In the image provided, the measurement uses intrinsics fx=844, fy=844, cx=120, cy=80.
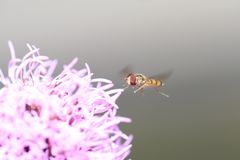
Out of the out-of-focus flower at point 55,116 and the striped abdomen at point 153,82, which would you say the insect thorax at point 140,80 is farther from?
the out-of-focus flower at point 55,116

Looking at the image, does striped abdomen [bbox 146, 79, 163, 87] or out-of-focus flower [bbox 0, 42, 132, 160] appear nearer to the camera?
out-of-focus flower [bbox 0, 42, 132, 160]

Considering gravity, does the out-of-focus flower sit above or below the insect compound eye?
below

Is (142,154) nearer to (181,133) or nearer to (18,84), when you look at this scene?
(181,133)

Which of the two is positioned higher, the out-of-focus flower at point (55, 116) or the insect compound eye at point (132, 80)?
the insect compound eye at point (132, 80)

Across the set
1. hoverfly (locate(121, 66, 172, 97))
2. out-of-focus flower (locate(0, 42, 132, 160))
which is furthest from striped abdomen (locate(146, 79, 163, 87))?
out-of-focus flower (locate(0, 42, 132, 160))

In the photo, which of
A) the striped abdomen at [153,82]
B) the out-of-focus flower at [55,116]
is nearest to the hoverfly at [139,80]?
the striped abdomen at [153,82]

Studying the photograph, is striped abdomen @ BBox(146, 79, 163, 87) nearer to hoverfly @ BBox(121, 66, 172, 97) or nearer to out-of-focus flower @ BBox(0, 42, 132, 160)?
hoverfly @ BBox(121, 66, 172, 97)

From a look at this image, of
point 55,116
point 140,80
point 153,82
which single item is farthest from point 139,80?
point 55,116

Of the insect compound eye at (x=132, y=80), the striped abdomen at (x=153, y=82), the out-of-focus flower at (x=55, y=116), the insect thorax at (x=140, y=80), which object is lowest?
the out-of-focus flower at (x=55, y=116)
